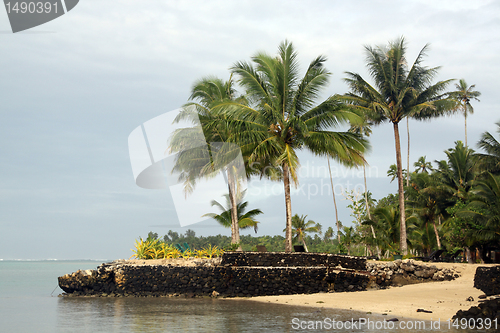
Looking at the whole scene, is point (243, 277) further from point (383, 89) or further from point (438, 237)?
point (438, 237)

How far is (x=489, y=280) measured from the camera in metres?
13.1

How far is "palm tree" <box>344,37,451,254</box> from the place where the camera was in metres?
22.6

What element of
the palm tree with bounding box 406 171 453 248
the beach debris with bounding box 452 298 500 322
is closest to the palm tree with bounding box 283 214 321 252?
the palm tree with bounding box 406 171 453 248

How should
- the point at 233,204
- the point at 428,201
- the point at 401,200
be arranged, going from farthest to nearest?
the point at 428,201
the point at 233,204
the point at 401,200

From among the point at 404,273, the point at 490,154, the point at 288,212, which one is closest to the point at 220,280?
the point at 288,212

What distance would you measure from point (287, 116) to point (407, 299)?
9178 millimetres

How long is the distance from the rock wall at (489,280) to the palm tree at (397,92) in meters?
7.94

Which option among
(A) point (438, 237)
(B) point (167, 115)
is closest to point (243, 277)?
(B) point (167, 115)

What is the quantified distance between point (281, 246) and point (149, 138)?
116 ft

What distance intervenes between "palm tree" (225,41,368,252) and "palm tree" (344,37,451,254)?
4.13 metres

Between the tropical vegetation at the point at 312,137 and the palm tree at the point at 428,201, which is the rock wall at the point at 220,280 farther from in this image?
the palm tree at the point at 428,201

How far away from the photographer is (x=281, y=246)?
168 ft

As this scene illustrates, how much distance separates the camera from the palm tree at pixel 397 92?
22.6m

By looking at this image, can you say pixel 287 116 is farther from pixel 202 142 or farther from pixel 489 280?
pixel 489 280
